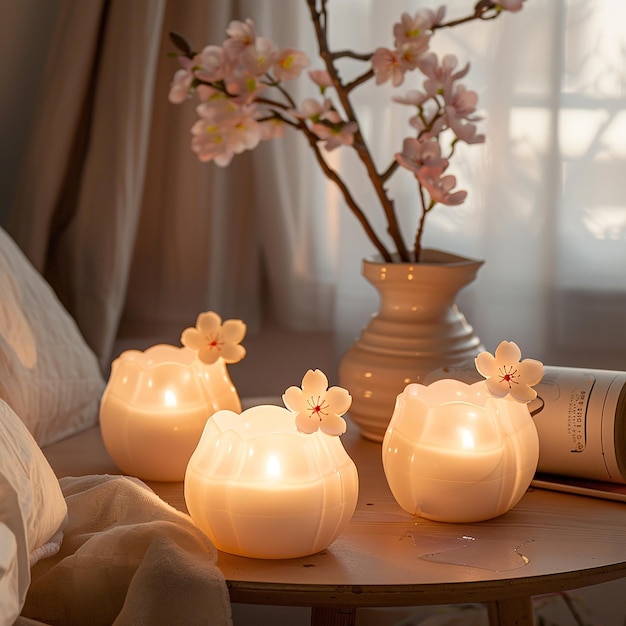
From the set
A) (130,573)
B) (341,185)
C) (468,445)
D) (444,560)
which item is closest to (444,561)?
(444,560)

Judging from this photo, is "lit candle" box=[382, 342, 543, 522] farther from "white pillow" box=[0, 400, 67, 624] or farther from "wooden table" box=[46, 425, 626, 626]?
"white pillow" box=[0, 400, 67, 624]

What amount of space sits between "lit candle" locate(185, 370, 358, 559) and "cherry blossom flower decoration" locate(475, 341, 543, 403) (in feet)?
0.48

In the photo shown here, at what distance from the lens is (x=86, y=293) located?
1428 millimetres

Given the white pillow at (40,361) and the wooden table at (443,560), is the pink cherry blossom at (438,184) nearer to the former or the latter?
the wooden table at (443,560)

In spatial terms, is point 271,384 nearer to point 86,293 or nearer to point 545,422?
point 86,293

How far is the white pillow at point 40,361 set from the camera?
1.02 meters

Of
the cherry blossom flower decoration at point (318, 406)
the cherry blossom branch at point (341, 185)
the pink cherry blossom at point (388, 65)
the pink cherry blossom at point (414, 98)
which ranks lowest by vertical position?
the cherry blossom flower decoration at point (318, 406)

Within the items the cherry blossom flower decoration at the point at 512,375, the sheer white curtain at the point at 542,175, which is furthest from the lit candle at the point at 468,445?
the sheer white curtain at the point at 542,175

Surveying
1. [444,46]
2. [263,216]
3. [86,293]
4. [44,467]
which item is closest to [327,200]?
[263,216]

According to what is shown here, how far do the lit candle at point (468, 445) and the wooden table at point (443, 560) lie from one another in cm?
3

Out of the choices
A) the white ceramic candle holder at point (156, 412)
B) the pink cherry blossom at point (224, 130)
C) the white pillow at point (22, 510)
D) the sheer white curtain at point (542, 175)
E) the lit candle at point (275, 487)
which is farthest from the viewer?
the sheer white curtain at point (542, 175)

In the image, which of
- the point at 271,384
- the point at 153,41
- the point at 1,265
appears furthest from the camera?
the point at 271,384

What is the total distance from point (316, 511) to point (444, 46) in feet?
3.01

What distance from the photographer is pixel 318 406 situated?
2.35 ft
